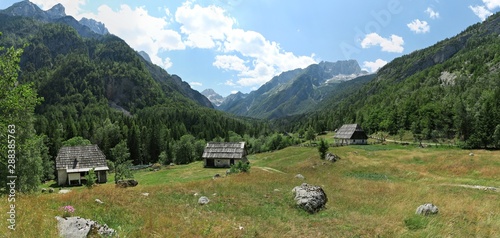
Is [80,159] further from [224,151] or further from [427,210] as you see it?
[427,210]

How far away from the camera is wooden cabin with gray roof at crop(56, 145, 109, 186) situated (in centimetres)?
6200

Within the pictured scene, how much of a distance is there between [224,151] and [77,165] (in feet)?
120

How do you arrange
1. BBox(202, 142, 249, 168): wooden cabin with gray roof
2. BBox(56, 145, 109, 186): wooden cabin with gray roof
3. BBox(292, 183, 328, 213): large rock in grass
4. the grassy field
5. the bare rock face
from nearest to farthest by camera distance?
1. the grassy field
2. the bare rock face
3. BBox(292, 183, 328, 213): large rock in grass
4. BBox(56, 145, 109, 186): wooden cabin with gray roof
5. BBox(202, 142, 249, 168): wooden cabin with gray roof

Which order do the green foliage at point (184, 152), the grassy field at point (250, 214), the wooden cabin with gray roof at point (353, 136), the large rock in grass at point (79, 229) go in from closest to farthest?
1. the large rock in grass at point (79, 229)
2. the grassy field at point (250, 214)
3. the green foliage at point (184, 152)
4. the wooden cabin with gray roof at point (353, 136)

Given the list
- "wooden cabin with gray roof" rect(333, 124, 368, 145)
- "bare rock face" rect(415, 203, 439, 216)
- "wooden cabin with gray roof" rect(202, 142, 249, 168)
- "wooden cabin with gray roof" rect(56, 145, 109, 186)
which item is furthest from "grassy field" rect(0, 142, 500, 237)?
"wooden cabin with gray roof" rect(333, 124, 368, 145)

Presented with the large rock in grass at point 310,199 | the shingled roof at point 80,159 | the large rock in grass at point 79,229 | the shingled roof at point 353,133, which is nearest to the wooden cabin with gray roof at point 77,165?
the shingled roof at point 80,159

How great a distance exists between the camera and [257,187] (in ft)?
88.6

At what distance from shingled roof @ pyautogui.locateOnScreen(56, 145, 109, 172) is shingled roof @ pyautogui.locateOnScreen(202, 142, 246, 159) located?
2694 centimetres

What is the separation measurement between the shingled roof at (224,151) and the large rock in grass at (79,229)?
7033cm

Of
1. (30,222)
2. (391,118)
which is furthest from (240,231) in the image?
(391,118)

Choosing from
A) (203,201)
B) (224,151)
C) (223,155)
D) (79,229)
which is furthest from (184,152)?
(79,229)

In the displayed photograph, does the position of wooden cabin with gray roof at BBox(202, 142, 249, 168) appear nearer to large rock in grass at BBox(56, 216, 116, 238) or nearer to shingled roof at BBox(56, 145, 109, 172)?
shingled roof at BBox(56, 145, 109, 172)

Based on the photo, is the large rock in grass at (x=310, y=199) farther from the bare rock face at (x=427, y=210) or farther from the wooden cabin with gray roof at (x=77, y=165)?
the wooden cabin with gray roof at (x=77, y=165)

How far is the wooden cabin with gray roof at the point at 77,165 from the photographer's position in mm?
62000
